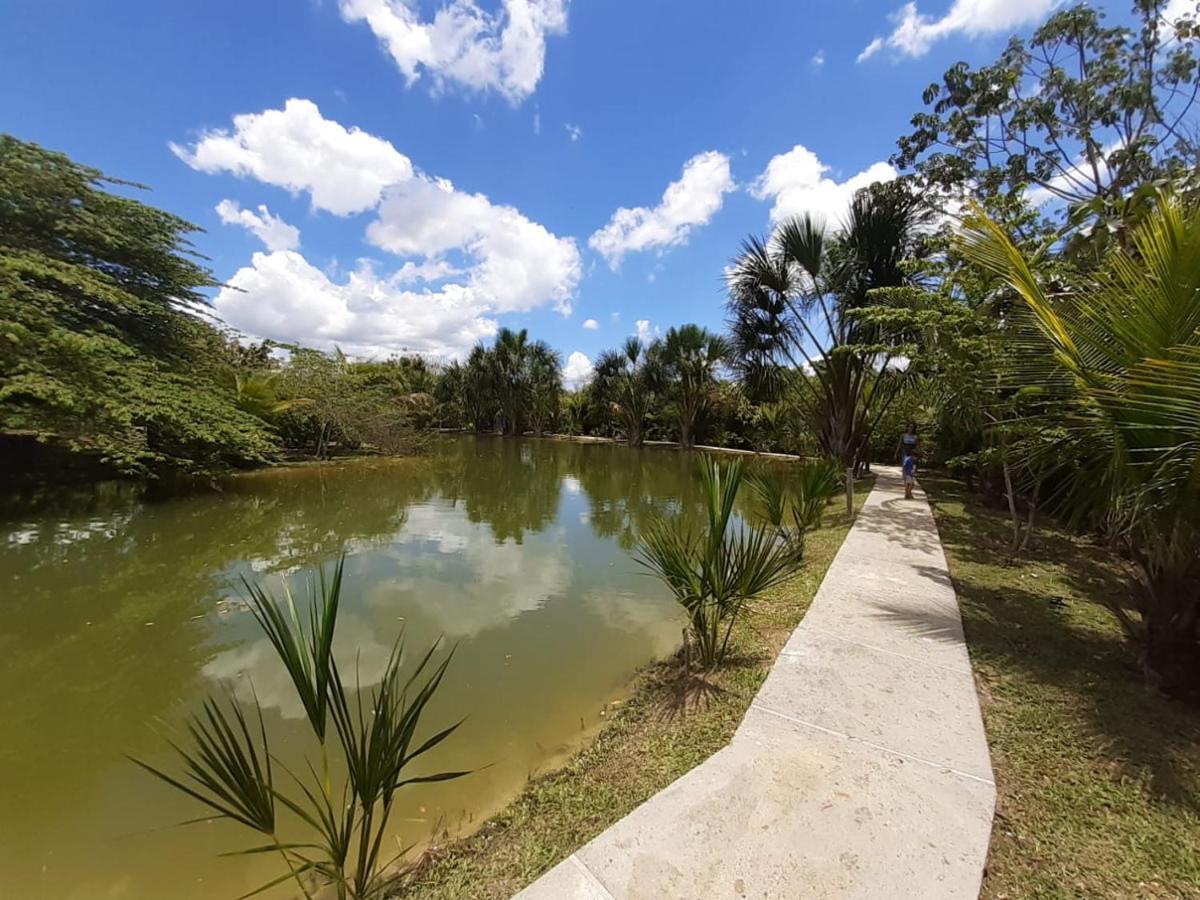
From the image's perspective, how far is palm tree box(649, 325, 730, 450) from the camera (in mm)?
22297

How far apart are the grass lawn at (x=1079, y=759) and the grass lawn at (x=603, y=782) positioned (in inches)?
45.5

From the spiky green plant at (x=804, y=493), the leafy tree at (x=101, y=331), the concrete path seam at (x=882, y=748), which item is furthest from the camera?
the leafy tree at (x=101, y=331)

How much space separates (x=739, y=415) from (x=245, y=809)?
22947mm

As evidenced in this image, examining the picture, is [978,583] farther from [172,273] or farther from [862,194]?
[172,273]

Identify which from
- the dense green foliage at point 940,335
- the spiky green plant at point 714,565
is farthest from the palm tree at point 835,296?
the spiky green plant at point 714,565

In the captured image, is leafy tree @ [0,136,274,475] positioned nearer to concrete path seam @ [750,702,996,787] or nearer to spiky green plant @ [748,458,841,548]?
spiky green plant @ [748,458,841,548]

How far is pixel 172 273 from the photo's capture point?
1074 centimetres

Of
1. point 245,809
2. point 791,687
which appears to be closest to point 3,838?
point 245,809

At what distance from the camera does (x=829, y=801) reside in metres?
1.96

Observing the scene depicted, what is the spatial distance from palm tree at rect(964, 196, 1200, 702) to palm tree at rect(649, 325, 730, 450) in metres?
18.8

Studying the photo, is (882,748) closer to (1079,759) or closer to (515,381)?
(1079,759)

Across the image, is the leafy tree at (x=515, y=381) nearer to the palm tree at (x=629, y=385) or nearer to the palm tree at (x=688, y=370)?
the palm tree at (x=629, y=385)

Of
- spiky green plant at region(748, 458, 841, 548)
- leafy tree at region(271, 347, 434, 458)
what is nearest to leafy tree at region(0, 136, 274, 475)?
leafy tree at region(271, 347, 434, 458)

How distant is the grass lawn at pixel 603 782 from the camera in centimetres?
186
